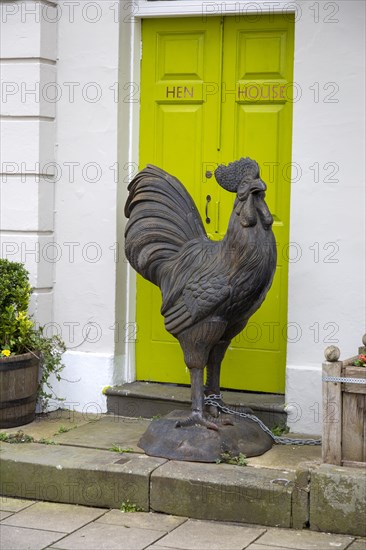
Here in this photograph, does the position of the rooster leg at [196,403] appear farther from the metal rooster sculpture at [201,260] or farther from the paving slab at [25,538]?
the paving slab at [25,538]

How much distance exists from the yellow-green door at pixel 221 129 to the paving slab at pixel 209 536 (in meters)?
1.77

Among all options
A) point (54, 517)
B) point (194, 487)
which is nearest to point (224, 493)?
point (194, 487)

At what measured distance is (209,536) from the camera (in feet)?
19.5

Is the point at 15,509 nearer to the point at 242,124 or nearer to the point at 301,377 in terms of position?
the point at 301,377

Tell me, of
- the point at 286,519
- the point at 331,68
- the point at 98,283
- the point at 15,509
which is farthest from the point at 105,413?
the point at 331,68

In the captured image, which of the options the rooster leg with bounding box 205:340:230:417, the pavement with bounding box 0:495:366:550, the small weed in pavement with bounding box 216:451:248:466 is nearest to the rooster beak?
the rooster leg with bounding box 205:340:230:417

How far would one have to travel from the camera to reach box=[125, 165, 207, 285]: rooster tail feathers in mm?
6758

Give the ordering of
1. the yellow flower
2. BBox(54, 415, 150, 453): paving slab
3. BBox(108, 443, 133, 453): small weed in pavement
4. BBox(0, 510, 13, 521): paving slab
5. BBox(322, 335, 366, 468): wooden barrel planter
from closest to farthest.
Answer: BBox(322, 335, 366, 468): wooden barrel planter → BBox(0, 510, 13, 521): paving slab → BBox(108, 443, 133, 453): small weed in pavement → BBox(54, 415, 150, 453): paving slab → the yellow flower

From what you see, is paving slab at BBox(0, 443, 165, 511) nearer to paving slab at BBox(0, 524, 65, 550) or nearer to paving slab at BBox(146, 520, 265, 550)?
paving slab at BBox(146, 520, 265, 550)

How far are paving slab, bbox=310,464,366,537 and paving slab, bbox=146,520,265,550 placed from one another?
0.37 metres

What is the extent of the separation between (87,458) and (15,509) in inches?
22.3

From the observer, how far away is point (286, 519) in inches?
238

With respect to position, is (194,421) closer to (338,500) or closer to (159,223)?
(338,500)

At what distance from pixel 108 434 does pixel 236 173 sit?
216 centimetres
